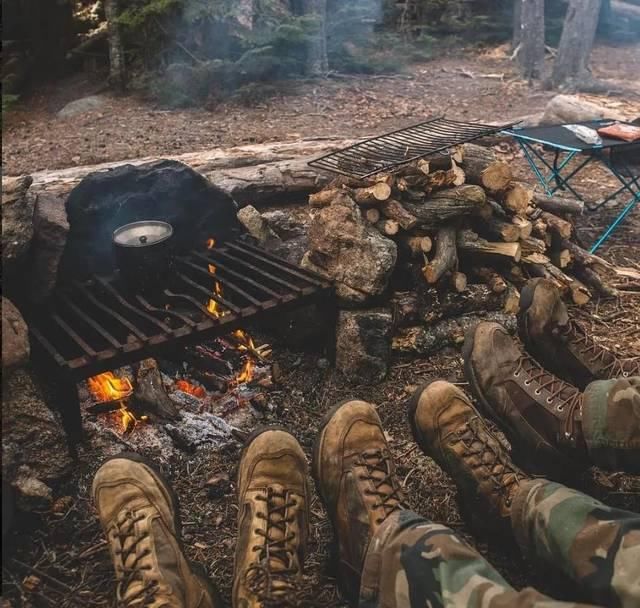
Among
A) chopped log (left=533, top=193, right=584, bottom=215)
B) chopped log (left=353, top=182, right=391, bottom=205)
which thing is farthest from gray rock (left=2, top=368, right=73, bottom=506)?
chopped log (left=533, top=193, right=584, bottom=215)

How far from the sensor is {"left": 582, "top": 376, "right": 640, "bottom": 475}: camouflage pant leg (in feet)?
7.88

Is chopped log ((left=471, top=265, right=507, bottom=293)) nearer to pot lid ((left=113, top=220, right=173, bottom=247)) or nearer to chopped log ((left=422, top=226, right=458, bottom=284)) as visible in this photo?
chopped log ((left=422, top=226, right=458, bottom=284))

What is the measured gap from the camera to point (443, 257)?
388 cm

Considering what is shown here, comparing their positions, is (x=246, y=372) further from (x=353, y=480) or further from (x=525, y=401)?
(x=525, y=401)

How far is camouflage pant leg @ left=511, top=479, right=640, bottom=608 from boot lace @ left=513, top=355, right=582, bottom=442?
0.49m

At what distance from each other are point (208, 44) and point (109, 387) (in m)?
8.02

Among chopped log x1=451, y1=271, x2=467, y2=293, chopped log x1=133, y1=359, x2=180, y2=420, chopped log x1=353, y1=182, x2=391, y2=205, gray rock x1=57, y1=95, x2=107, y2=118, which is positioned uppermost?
chopped log x1=353, y1=182, x2=391, y2=205

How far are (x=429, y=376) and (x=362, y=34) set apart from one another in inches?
397

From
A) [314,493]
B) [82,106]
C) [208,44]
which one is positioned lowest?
[82,106]

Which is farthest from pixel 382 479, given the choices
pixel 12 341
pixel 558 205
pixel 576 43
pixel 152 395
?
pixel 576 43

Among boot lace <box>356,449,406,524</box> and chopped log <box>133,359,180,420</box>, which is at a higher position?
boot lace <box>356,449,406,524</box>

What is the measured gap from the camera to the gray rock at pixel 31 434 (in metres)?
2.65

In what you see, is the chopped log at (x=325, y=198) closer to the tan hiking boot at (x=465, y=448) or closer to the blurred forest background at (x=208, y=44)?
the tan hiking boot at (x=465, y=448)

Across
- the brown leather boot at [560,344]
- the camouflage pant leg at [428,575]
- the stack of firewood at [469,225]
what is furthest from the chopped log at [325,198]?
the camouflage pant leg at [428,575]
